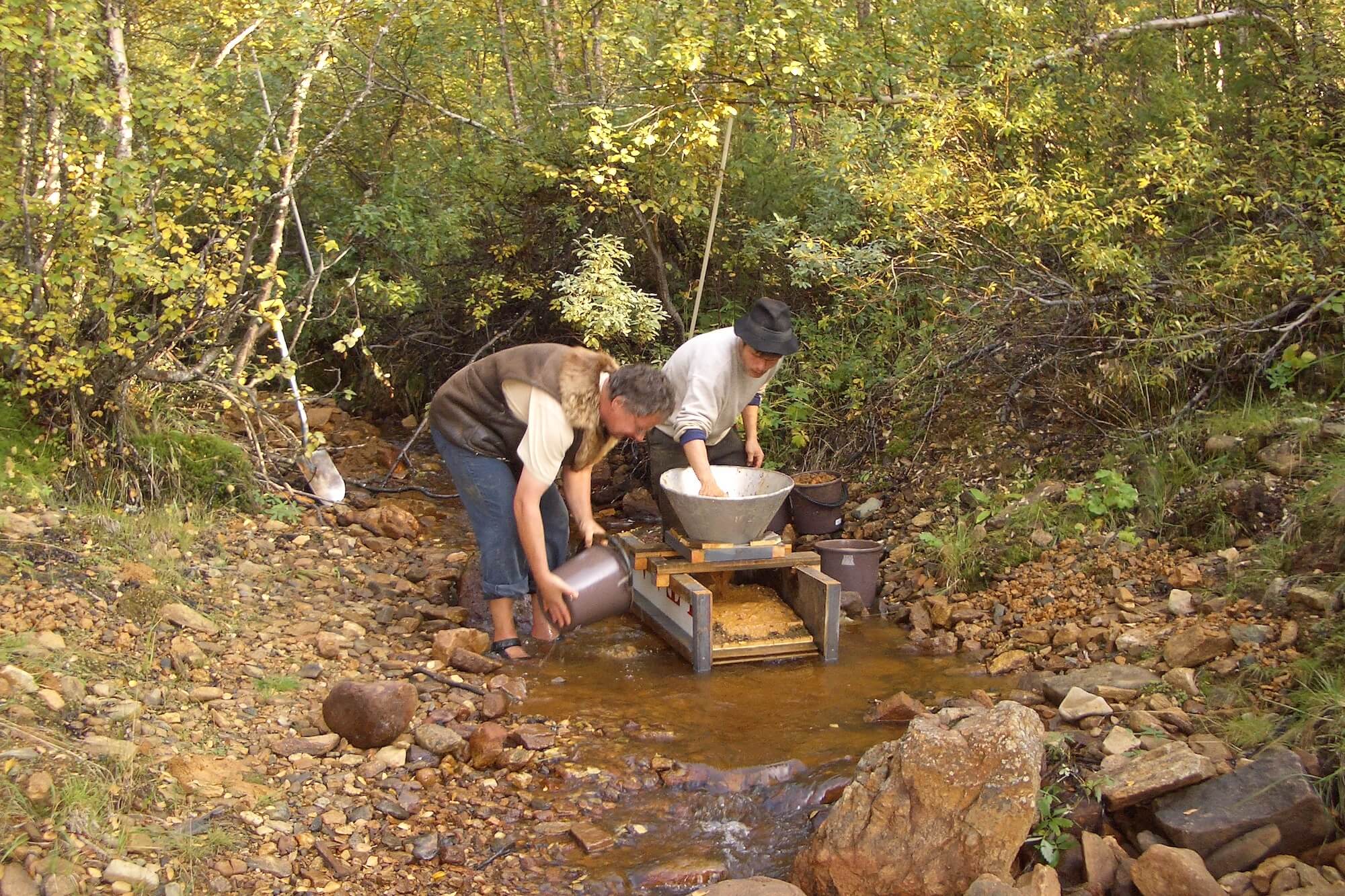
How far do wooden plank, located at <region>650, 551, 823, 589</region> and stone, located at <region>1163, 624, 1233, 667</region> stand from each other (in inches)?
57.8

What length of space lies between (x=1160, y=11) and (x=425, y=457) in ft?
20.5

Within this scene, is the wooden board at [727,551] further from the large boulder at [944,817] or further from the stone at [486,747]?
the large boulder at [944,817]

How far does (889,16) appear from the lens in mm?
7742

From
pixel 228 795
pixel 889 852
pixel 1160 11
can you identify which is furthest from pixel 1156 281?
pixel 228 795

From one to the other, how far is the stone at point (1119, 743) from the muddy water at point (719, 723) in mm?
907

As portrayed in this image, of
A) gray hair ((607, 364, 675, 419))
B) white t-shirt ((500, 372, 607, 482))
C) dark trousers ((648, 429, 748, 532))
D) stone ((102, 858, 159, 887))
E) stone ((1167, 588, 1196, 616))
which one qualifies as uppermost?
gray hair ((607, 364, 675, 419))

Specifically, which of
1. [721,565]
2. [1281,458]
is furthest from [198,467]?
[1281,458]

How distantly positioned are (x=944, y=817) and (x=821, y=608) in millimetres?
2064

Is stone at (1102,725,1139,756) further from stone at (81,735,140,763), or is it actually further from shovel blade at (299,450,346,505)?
shovel blade at (299,450,346,505)

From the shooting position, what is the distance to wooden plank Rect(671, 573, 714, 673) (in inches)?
206

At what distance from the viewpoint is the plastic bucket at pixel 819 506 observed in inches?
271

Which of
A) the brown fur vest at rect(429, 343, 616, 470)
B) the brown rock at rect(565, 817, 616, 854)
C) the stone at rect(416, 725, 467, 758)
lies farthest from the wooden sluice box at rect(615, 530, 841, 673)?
the brown rock at rect(565, 817, 616, 854)

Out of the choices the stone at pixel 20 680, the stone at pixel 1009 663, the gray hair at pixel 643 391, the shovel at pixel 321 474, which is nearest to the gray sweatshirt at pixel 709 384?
the gray hair at pixel 643 391

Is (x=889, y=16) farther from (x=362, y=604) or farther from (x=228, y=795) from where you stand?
(x=228, y=795)
